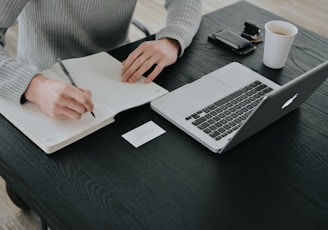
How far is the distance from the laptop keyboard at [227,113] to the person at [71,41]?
195 mm

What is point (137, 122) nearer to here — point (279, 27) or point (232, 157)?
point (232, 157)

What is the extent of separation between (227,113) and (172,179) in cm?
24

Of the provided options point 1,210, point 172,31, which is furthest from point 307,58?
point 1,210

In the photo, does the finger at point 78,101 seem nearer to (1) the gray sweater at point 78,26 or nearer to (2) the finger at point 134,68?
(2) the finger at point 134,68

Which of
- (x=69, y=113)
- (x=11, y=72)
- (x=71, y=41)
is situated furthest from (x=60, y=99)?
(x=71, y=41)

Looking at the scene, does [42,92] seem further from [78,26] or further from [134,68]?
[78,26]

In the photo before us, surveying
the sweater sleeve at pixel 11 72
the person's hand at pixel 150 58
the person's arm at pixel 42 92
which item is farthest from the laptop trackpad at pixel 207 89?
the sweater sleeve at pixel 11 72

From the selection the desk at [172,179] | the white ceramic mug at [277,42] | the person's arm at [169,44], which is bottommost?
the desk at [172,179]

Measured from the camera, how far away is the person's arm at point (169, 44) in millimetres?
1157

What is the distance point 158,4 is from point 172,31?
2.16 m

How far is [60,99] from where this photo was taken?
0.97 metres

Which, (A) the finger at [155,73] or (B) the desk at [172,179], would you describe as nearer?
(B) the desk at [172,179]

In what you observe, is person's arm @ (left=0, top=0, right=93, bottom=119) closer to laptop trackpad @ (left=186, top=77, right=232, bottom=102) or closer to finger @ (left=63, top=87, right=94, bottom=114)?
finger @ (left=63, top=87, right=94, bottom=114)

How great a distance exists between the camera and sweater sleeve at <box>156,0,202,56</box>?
1.27 m
